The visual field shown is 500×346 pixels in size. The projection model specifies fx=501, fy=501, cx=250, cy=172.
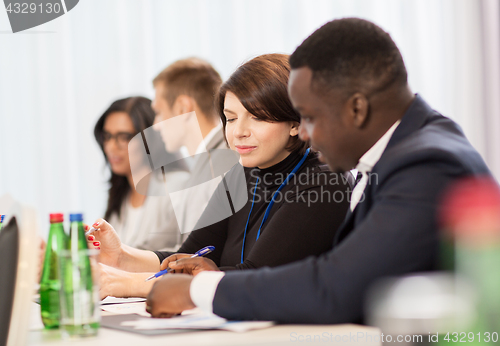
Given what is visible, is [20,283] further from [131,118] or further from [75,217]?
[131,118]

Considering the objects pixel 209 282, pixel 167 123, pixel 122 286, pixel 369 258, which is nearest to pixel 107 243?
pixel 122 286

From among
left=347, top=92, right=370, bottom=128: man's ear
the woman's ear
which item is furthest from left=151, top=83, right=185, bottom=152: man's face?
left=347, top=92, right=370, bottom=128: man's ear

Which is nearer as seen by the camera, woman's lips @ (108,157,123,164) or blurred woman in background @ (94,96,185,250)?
blurred woman in background @ (94,96,185,250)

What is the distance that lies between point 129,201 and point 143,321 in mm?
1877

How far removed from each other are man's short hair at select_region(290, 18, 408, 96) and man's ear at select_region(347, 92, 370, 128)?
12 mm

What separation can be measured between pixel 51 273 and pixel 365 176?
615 millimetres

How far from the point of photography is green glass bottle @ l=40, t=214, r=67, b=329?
869 millimetres

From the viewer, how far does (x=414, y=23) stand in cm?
326

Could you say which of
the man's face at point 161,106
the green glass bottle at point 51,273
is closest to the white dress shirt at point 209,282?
the green glass bottle at point 51,273

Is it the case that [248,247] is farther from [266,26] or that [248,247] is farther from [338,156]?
[266,26]

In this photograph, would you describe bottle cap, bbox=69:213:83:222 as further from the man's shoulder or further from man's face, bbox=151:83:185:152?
man's face, bbox=151:83:185:152

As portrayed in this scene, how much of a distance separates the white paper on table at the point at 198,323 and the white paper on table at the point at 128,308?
8cm

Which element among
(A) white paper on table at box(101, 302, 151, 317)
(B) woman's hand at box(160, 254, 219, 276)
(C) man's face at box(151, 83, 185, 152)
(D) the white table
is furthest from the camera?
(C) man's face at box(151, 83, 185, 152)

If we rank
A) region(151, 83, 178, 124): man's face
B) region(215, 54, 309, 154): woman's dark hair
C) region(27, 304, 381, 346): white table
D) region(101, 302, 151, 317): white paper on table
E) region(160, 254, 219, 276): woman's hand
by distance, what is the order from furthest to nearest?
region(151, 83, 178, 124): man's face, region(215, 54, 309, 154): woman's dark hair, region(160, 254, 219, 276): woman's hand, region(101, 302, 151, 317): white paper on table, region(27, 304, 381, 346): white table
